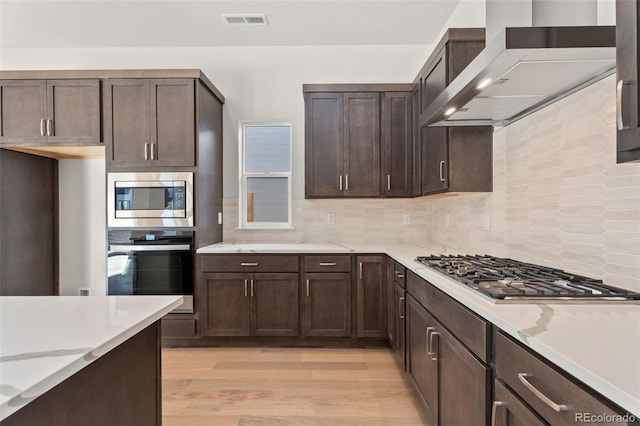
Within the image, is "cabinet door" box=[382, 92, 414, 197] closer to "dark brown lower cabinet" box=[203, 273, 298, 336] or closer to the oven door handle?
"dark brown lower cabinet" box=[203, 273, 298, 336]

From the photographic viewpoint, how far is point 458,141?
8.64ft

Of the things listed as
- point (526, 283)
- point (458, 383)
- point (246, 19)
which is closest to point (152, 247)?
point (246, 19)

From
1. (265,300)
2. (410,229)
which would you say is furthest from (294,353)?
(410,229)

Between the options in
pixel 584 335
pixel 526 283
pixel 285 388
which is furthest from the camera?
pixel 285 388

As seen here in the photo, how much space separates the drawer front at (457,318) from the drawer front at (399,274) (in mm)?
380

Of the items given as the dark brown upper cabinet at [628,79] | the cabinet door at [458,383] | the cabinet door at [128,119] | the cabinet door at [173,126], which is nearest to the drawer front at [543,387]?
the cabinet door at [458,383]

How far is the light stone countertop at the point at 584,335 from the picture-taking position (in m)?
0.72

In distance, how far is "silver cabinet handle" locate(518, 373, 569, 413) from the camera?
0.86 metres

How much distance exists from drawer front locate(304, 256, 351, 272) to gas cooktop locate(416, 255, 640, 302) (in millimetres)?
1200

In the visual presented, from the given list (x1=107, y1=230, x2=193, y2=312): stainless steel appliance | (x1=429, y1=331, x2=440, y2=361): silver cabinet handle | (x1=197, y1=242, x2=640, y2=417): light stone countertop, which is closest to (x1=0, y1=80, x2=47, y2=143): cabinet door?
(x1=107, y1=230, x2=193, y2=312): stainless steel appliance

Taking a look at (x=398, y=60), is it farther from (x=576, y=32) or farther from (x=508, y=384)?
(x=508, y=384)

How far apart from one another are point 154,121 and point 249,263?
5.04 ft

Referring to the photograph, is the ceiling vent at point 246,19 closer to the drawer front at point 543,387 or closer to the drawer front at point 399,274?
the drawer front at point 399,274

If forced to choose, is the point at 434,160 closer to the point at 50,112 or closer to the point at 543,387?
the point at 543,387
